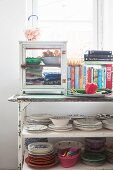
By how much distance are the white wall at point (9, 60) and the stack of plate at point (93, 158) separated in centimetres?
76

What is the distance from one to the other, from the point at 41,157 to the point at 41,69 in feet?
2.37

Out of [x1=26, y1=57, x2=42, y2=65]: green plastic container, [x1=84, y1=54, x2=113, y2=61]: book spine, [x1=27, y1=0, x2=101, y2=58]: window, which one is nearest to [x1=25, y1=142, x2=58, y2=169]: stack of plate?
[x1=26, y1=57, x2=42, y2=65]: green plastic container

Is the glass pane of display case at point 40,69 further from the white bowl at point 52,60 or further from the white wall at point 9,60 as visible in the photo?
the white wall at point 9,60

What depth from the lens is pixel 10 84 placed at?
258 centimetres

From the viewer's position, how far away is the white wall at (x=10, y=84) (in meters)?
2.56

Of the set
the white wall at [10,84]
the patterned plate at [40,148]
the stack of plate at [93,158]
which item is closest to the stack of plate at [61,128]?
the patterned plate at [40,148]

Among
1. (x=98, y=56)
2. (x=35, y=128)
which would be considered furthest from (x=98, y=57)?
(x=35, y=128)

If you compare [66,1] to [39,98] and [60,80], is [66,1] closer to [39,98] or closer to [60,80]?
[60,80]

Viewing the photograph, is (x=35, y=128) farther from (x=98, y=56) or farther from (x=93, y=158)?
(x=98, y=56)

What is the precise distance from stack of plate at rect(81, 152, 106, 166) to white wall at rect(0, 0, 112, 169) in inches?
20.5

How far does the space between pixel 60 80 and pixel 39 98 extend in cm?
32

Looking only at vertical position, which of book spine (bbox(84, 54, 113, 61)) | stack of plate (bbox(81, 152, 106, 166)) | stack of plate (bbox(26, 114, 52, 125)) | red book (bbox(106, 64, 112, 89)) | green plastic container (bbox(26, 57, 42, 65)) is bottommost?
stack of plate (bbox(81, 152, 106, 166))

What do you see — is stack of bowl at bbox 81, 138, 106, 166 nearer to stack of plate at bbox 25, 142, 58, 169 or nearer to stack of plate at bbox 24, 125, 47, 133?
stack of plate at bbox 25, 142, 58, 169

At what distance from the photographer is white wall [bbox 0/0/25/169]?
8.39 ft
